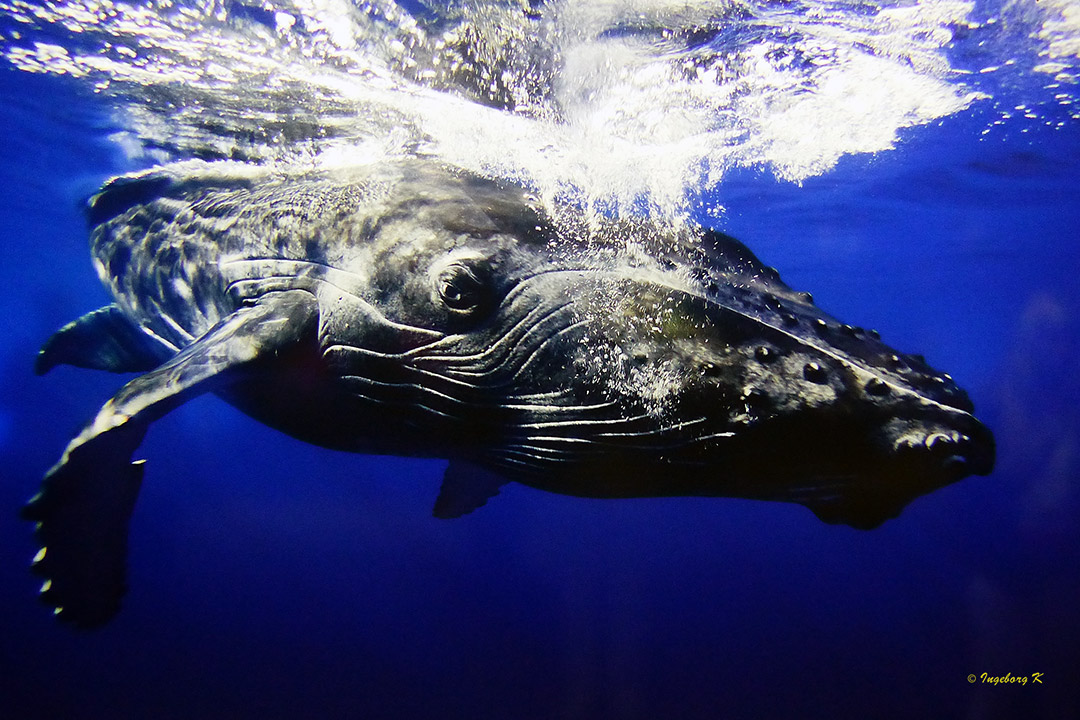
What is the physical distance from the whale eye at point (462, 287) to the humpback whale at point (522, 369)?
12 millimetres

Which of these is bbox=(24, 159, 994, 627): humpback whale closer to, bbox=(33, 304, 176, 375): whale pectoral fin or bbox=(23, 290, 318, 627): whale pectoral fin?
bbox=(23, 290, 318, 627): whale pectoral fin

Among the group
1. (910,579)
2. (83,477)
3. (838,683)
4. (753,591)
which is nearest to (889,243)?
(910,579)

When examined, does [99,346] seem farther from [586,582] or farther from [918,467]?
[586,582]

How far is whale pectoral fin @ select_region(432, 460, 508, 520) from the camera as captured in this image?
21.9 feet

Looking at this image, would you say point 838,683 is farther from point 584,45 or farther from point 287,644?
point 584,45

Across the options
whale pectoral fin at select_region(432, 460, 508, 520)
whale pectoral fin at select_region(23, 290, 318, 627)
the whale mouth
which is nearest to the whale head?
the whale mouth

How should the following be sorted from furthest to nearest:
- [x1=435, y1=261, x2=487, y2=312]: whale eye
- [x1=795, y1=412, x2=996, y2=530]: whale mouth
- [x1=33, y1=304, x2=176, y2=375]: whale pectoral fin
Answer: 1. [x1=33, y1=304, x2=176, y2=375]: whale pectoral fin
2. [x1=435, y1=261, x2=487, y2=312]: whale eye
3. [x1=795, y1=412, x2=996, y2=530]: whale mouth

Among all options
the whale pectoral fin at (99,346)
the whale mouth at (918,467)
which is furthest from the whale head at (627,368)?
the whale pectoral fin at (99,346)

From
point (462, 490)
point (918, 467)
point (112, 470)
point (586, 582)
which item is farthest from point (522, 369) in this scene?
point (586, 582)

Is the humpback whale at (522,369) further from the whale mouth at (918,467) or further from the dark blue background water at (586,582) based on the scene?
the dark blue background water at (586,582)

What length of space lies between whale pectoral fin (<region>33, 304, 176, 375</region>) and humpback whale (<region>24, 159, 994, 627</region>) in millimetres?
3545

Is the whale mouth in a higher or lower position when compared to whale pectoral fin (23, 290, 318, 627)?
higher

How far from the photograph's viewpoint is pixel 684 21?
312 inches

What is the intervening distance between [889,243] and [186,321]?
39.1 metres
